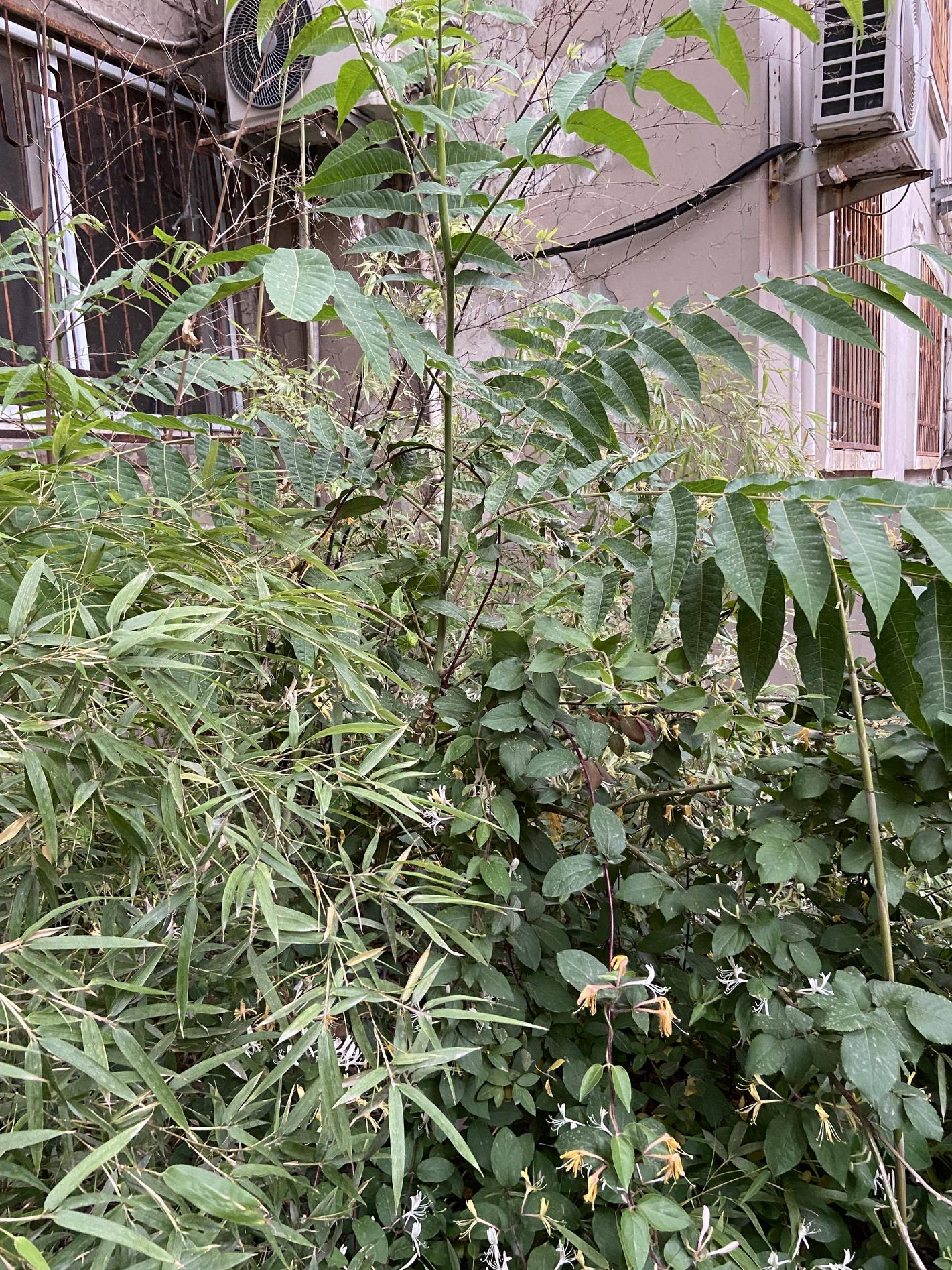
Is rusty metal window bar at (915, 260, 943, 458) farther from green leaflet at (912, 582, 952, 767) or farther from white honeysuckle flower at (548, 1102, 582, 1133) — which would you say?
white honeysuckle flower at (548, 1102, 582, 1133)

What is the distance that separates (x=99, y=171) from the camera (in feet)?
7.50

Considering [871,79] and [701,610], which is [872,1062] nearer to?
[701,610]

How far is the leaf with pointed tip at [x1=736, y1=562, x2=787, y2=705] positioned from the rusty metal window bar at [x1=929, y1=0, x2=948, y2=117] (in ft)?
16.5

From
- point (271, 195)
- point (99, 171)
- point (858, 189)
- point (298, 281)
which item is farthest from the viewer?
point (858, 189)

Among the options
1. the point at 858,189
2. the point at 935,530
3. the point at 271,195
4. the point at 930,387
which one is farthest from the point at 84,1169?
the point at 930,387

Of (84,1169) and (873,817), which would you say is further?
(873,817)

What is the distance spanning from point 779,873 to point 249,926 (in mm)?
484

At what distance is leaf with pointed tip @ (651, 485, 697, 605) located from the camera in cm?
78

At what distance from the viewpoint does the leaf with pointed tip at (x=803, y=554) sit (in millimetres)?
694

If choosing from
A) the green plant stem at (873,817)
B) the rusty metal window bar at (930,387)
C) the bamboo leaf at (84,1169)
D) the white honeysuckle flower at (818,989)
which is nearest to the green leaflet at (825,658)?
the green plant stem at (873,817)

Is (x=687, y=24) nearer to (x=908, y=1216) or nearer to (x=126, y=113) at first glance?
(x=908, y=1216)

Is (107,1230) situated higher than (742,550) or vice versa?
(742,550)

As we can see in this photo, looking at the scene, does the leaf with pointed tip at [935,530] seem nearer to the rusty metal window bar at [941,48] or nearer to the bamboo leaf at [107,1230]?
the bamboo leaf at [107,1230]

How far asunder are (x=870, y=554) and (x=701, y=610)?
0.17 meters
